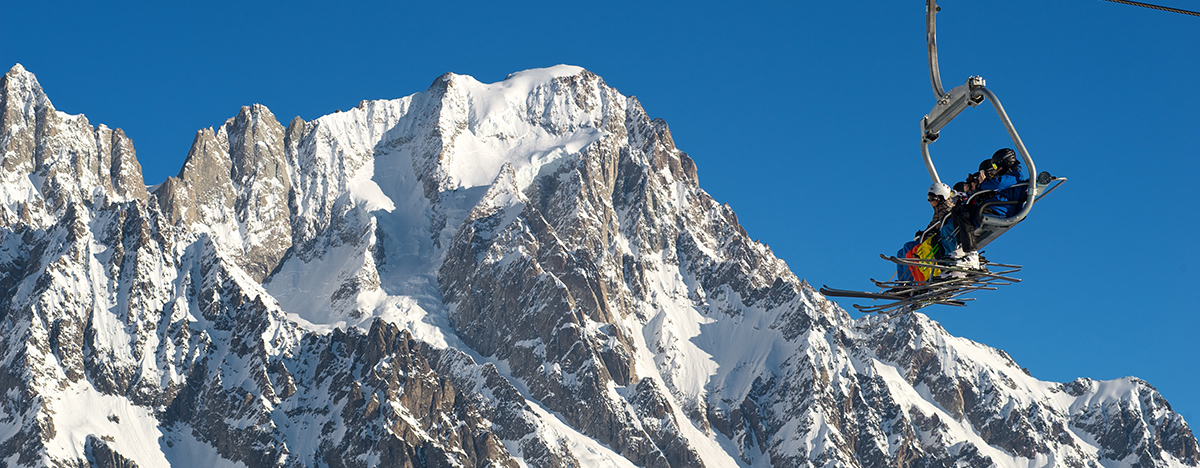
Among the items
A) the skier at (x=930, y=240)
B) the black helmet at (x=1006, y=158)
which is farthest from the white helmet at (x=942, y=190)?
the black helmet at (x=1006, y=158)

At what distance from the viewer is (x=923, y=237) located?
2930cm

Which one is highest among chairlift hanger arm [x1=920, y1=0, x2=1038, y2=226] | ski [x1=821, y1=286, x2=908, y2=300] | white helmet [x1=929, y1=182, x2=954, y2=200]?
white helmet [x1=929, y1=182, x2=954, y2=200]

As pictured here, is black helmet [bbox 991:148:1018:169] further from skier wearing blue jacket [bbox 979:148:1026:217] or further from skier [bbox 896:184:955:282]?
skier [bbox 896:184:955:282]

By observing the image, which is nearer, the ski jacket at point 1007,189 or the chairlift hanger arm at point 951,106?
the chairlift hanger arm at point 951,106

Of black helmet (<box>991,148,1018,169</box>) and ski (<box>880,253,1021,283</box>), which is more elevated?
black helmet (<box>991,148,1018,169</box>)

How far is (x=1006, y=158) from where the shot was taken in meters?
27.6

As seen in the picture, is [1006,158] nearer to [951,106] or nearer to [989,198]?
[989,198]

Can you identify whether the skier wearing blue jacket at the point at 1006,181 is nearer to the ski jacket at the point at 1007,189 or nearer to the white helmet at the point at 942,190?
the ski jacket at the point at 1007,189

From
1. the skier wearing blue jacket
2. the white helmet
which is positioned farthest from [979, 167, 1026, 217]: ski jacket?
the white helmet

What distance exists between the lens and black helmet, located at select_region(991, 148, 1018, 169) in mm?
27609

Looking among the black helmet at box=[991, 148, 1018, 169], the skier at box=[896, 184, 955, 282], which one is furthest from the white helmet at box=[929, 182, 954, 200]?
the black helmet at box=[991, 148, 1018, 169]

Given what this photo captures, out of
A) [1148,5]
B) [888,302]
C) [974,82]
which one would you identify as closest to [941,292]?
[888,302]

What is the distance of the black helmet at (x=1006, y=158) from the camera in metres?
27.6

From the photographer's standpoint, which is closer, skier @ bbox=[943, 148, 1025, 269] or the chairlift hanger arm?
the chairlift hanger arm
